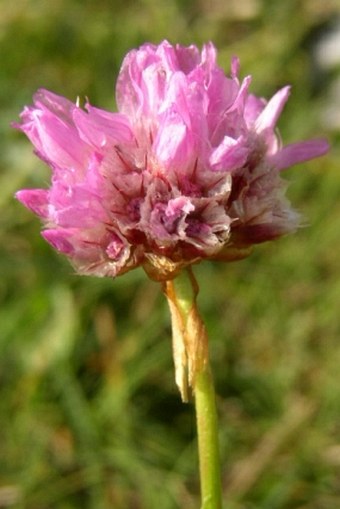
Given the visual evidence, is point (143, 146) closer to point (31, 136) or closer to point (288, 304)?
point (31, 136)

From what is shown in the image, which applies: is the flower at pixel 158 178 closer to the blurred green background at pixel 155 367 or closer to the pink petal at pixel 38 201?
the pink petal at pixel 38 201

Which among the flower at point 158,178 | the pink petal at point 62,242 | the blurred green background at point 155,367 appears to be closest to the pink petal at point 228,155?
the flower at point 158,178

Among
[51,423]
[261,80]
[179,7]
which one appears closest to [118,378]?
[51,423]

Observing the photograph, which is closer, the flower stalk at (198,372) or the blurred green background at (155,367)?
the flower stalk at (198,372)

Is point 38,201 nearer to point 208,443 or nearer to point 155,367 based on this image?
point 208,443

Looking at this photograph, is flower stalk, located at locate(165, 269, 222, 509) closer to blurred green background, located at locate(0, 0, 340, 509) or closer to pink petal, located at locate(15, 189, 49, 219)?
pink petal, located at locate(15, 189, 49, 219)

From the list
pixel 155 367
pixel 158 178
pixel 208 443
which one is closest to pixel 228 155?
pixel 158 178

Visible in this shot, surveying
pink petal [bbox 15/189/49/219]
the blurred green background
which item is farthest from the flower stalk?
the blurred green background
